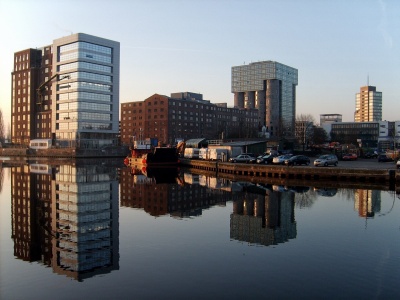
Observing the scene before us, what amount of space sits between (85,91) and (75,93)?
309 centimetres

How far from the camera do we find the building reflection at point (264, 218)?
70.0 feet

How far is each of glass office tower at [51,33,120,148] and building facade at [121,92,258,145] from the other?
2447cm

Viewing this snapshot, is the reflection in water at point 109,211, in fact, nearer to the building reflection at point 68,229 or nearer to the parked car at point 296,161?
the building reflection at point 68,229

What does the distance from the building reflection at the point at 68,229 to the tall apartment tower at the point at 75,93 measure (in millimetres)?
83625

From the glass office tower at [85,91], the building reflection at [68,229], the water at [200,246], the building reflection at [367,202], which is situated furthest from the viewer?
the glass office tower at [85,91]

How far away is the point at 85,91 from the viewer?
120 m

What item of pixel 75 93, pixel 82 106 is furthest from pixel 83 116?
pixel 75 93

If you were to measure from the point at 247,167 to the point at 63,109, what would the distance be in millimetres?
84627

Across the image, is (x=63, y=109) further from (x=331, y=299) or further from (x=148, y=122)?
(x=331, y=299)

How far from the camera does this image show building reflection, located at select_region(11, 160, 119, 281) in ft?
55.6

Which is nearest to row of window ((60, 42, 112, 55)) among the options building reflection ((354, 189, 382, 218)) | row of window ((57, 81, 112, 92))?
row of window ((57, 81, 112, 92))

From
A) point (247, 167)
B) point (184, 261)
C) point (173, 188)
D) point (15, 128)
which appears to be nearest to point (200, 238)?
point (184, 261)

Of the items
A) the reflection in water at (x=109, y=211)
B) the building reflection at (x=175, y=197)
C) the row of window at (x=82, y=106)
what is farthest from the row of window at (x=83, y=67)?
the building reflection at (x=175, y=197)

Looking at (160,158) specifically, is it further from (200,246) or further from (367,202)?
(200,246)
